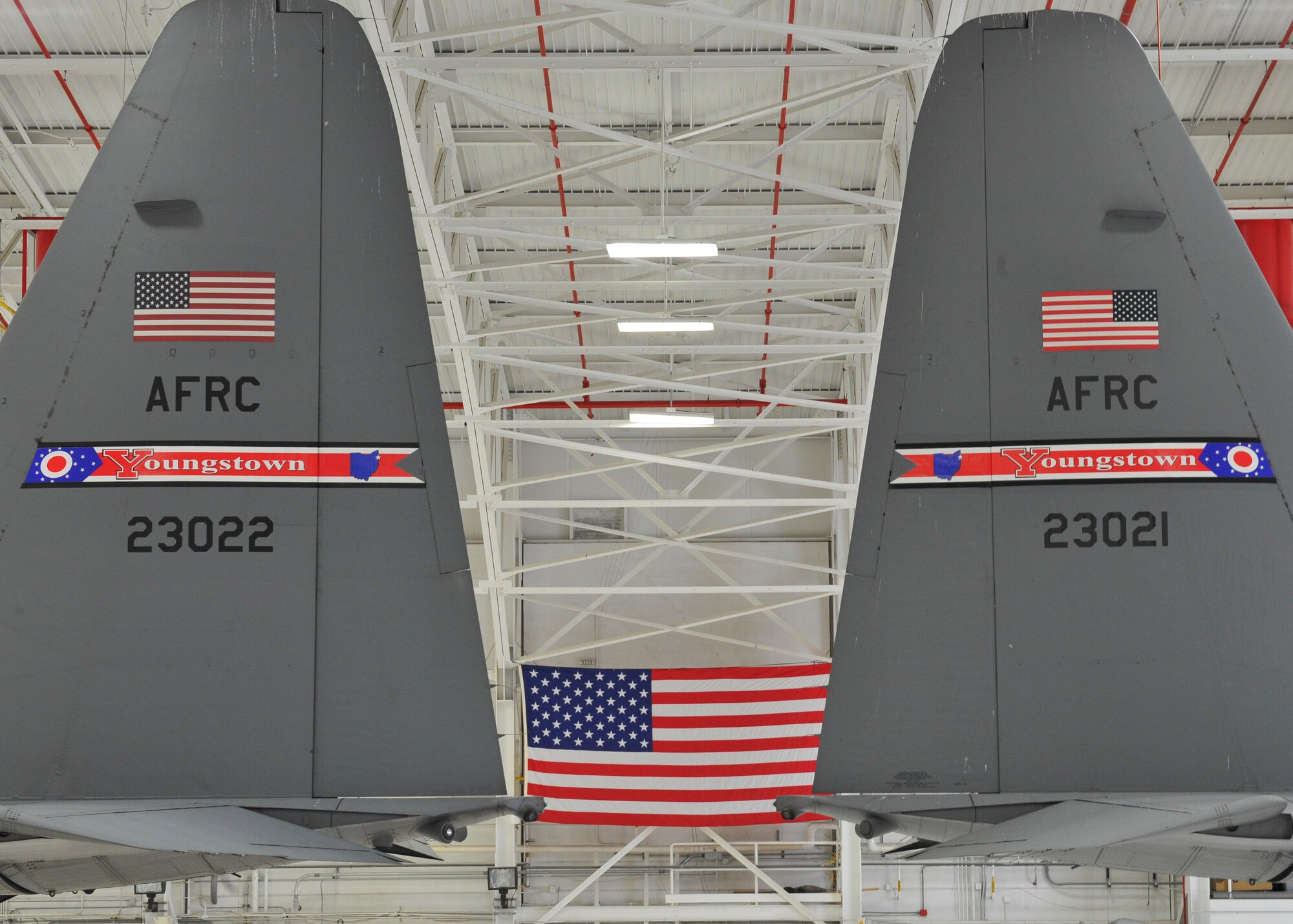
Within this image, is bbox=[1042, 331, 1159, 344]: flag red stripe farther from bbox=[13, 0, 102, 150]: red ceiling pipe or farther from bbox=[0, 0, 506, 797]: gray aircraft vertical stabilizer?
bbox=[13, 0, 102, 150]: red ceiling pipe

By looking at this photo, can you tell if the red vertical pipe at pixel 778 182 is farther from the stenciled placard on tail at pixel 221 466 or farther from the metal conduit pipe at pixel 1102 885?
the metal conduit pipe at pixel 1102 885

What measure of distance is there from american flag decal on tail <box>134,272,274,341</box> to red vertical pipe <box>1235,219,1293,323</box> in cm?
1377

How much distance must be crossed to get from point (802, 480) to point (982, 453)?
1542cm

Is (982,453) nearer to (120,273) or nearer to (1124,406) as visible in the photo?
(1124,406)

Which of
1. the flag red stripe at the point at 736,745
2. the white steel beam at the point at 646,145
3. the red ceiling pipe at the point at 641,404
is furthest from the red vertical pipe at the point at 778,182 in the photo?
the flag red stripe at the point at 736,745

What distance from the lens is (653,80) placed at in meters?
16.3

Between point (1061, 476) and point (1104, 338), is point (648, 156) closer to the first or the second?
point (1104, 338)

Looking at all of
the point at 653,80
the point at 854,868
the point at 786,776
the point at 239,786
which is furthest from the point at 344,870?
the point at 239,786

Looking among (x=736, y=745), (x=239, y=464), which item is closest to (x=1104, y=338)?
(x=239, y=464)

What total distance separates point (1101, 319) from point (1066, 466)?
54cm

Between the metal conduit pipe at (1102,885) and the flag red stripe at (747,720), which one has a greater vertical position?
the flag red stripe at (747,720)

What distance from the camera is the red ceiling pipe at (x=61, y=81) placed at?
47.4 ft

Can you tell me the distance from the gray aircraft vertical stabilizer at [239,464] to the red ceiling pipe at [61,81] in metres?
11.6

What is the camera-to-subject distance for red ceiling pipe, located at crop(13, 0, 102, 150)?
14445mm
